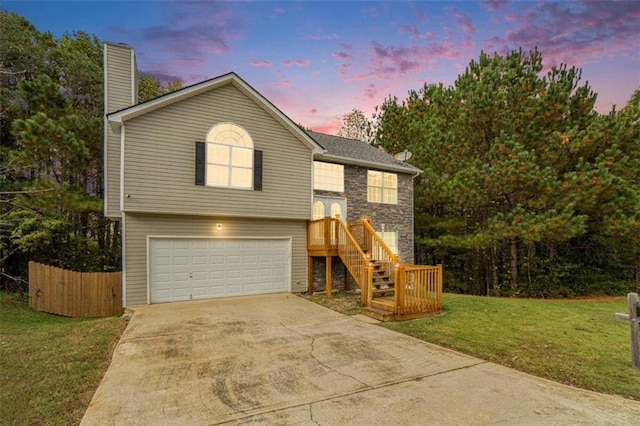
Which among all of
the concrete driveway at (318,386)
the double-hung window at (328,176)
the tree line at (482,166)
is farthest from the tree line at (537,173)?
the concrete driveway at (318,386)

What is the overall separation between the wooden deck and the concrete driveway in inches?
51.9

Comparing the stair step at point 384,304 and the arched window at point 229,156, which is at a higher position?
the arched window at point 229,156

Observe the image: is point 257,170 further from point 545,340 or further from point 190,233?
point 545,340

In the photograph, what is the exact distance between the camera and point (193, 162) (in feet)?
30.9

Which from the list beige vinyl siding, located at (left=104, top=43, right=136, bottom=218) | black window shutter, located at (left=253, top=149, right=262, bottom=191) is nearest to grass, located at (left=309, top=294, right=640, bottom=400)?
black window shutter, located at (left=253, top=149, right=262, bottom=191)

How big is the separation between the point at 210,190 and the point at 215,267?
7.94ft

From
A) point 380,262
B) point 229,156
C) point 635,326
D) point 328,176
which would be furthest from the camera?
point 328,176

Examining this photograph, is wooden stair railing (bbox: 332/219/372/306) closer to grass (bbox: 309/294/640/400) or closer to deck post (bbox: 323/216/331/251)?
deck post (bbox: 323/216/331/251)

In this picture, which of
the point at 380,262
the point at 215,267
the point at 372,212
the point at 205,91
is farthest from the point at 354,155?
the point at 215,267

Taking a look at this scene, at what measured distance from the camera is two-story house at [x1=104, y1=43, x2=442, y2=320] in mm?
8820

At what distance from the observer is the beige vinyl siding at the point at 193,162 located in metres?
8.79

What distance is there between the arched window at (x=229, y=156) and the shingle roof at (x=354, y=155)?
281 centimetres

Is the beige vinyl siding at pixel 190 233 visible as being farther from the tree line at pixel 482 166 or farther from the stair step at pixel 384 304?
the tree line at pixel 482 166

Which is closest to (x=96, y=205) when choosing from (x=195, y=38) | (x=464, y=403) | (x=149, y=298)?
(x=149, y=298)
